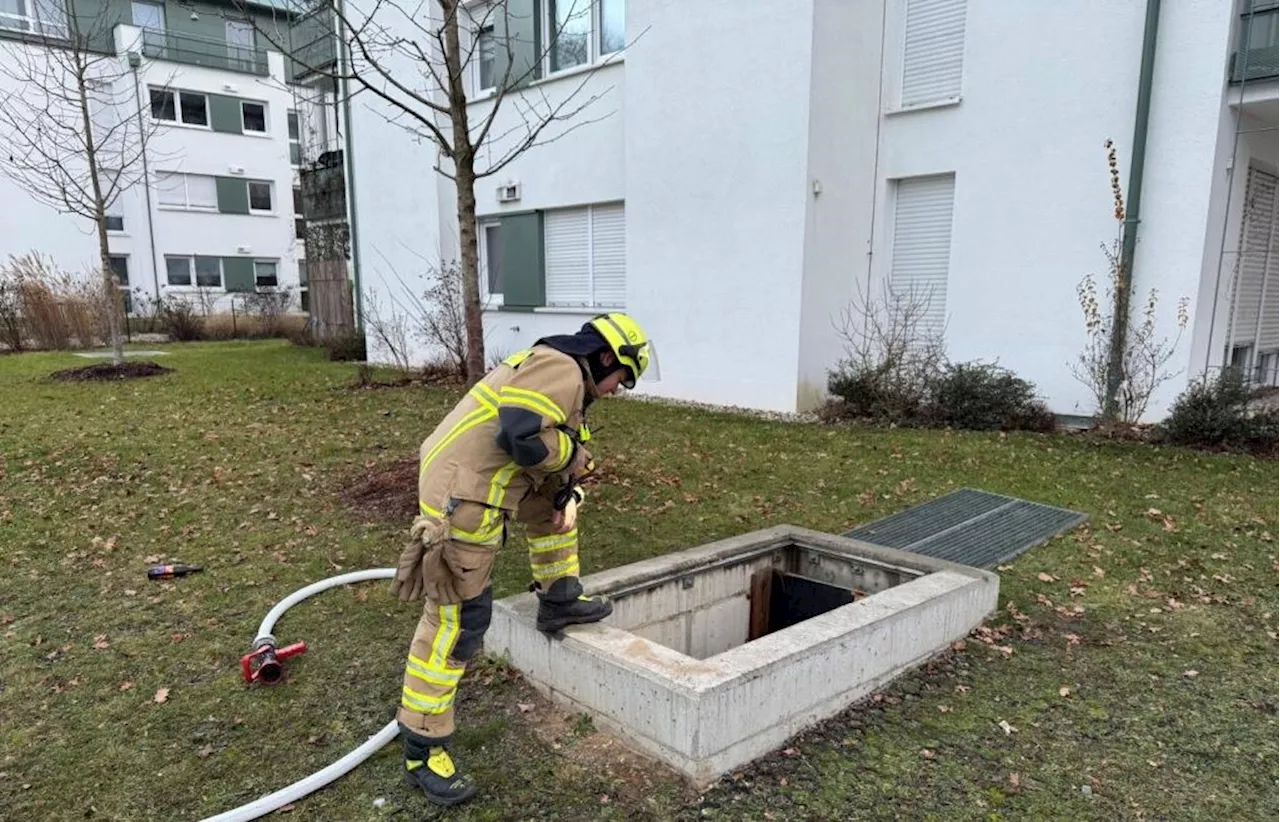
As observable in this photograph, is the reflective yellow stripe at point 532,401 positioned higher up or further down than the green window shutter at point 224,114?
further down

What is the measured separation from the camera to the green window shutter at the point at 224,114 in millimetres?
30469

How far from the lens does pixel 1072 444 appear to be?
8.09 m

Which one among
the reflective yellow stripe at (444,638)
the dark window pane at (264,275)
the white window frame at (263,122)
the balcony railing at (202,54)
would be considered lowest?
the reflective yellow stripe at (444,638)

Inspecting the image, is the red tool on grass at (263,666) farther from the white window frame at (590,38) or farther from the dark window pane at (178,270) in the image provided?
the dark window pane at (178,270)

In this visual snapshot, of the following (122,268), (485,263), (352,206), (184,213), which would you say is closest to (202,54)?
(184,213)

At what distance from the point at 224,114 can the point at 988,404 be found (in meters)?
31.4

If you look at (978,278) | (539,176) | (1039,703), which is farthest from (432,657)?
(539,176)

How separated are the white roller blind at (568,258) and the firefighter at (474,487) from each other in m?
9.90

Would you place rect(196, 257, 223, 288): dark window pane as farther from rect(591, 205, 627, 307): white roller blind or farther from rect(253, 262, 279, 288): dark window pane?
rect(591, 205, 627, 307): white roller blind

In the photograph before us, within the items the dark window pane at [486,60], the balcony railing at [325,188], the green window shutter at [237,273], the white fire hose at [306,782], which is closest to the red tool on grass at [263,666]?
the white fire hose at [306,782]

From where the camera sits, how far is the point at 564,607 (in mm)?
3314

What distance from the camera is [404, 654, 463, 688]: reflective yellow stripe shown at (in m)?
2.77

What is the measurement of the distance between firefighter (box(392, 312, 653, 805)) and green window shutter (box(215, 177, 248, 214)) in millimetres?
33132

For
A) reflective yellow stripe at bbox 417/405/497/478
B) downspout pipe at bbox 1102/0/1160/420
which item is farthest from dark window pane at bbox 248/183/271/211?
reflective yellow stripe at bbox 417/405/497/478
